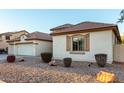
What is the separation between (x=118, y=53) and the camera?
1282 centimetres

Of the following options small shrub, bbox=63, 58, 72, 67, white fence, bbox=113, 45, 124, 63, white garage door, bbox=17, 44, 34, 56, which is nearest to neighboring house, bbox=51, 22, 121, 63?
white fence, bbox=113, 45, 124, 63

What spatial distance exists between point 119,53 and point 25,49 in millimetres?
13800

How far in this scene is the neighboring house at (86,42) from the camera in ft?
39.8

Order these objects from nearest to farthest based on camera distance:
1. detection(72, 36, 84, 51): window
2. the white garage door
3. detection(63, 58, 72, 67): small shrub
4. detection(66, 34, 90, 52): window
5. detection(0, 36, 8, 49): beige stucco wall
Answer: detection(63, 58, 72, 67): small shrub < detection(66, 34, 90, 52): window < detection(72, 36, 84, 51): window < the white garage door < detection(0, 36, 8, 49): beige stucco wall

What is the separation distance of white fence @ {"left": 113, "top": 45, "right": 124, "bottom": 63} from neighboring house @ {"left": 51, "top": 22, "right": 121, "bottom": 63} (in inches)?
28.2

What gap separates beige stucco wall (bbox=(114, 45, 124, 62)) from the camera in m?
Result: 12.7

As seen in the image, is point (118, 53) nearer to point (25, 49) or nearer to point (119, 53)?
point (119, 53)

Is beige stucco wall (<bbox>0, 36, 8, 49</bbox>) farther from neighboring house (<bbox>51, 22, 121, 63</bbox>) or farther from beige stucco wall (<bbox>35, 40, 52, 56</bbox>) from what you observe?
neighboring house (<bbox>51, 22, 121, 63</bbox>)

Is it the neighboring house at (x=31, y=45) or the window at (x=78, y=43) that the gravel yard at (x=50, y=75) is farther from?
the neighboring house at (x=31, y=45)

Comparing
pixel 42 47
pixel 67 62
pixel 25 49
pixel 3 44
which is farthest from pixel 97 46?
pixel 3 44

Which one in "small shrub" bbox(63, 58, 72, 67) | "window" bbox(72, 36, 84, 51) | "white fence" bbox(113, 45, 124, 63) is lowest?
"small shrub" bbox(63, 58, 72, 67)
